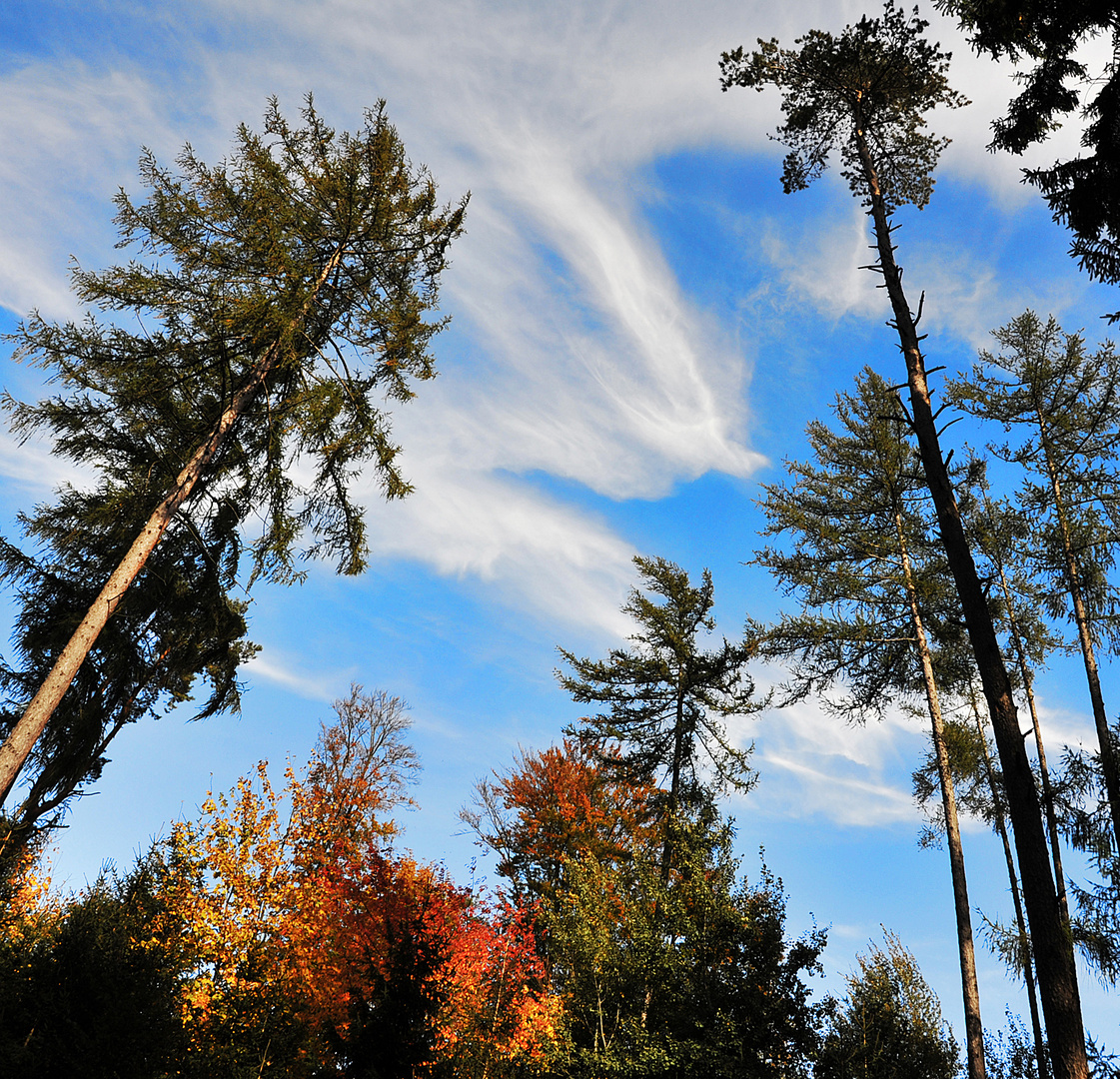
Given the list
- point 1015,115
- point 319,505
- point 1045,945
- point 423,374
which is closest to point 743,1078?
point 1045,945

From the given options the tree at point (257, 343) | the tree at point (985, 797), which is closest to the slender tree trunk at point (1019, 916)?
the tree at point (985, 797)

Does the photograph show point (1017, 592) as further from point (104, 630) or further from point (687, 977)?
point (104, 630)

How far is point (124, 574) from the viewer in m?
9.57

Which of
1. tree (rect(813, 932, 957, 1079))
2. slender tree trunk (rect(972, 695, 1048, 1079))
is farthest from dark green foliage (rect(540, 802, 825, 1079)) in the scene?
slender tree trunk (rect(972, 695, 1048, 1079))

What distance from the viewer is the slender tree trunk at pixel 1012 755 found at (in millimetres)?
5867

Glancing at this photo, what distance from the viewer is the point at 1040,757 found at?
16.1 metres

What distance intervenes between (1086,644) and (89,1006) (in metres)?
18.2

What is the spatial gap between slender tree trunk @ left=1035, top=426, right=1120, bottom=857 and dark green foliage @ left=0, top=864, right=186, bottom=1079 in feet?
51.5

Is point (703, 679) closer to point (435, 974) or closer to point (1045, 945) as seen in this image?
point (435, 974)

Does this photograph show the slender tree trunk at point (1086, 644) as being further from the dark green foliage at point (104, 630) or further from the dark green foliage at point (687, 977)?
the dark green foliage at point (104, 630)

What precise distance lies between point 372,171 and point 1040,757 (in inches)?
768

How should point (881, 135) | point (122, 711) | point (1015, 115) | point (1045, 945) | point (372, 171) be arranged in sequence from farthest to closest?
point (122, 711) → point (372, 171) → point (881, 135) → point (1015, 115) → point (1045, 945)

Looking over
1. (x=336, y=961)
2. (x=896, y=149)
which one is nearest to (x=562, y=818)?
(x=336, y=961)

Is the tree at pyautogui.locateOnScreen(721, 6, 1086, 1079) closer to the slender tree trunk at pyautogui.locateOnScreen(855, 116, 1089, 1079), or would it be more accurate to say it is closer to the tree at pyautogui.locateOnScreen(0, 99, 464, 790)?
the slender tree trunk at pyautogui.locateOnScreen(855, 116, 1089, 1079)
